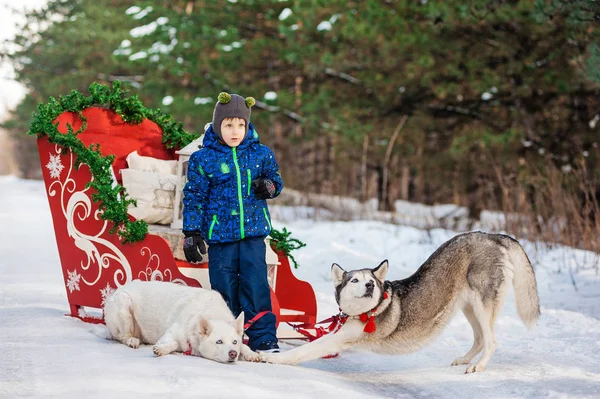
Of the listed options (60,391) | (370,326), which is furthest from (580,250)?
(60,391)

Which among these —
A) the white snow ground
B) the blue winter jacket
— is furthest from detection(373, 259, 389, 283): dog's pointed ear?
the blue winter jacket

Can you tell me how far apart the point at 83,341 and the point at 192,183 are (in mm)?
1351

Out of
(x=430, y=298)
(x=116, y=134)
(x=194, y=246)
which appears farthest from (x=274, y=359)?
(x=116, y=134)

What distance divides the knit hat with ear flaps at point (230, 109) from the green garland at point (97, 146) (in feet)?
3.35

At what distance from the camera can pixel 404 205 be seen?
963 inches

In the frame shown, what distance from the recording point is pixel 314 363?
211 inches

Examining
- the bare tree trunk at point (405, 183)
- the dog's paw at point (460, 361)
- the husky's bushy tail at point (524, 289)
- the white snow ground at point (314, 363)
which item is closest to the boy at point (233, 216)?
the white snow ground at point (314, 363)

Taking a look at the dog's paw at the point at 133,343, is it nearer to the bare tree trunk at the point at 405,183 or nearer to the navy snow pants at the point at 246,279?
the navy snow pants at the point at 246,279

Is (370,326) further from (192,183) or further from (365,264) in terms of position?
(365,264)

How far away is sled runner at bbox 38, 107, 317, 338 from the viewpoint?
5.57 metres

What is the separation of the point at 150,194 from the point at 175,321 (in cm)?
159

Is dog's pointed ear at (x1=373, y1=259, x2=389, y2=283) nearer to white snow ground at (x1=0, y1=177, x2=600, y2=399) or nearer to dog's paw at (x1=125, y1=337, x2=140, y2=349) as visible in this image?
white snow ground at (x1=0, y1=177, x2=600, y2=399)

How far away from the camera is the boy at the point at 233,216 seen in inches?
205

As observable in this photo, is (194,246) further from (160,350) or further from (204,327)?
(160,350)
